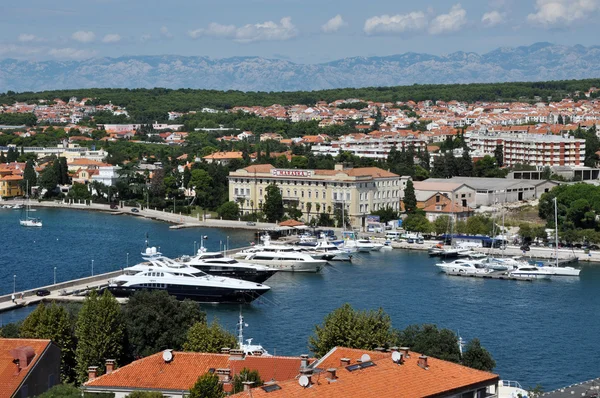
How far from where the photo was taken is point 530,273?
27016 mm

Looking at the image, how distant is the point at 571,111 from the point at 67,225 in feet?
152

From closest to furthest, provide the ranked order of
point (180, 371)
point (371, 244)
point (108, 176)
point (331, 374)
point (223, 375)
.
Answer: point (331, 374) → point (223, 375) → point (180, 371) → point (371, 244) → point (108, 176)

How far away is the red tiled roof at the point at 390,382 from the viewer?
938 cm

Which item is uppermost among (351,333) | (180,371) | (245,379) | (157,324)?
(245,379)

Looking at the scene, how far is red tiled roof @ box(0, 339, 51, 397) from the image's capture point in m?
11.0

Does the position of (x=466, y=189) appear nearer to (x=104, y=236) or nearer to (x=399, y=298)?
(x=104, y=236)

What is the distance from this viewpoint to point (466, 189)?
124ft

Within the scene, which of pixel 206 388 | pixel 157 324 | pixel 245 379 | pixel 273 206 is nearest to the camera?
pixel 206 388

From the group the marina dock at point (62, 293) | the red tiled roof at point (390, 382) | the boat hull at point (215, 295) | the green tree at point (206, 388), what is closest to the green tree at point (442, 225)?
the marina dock at point (62, 293)

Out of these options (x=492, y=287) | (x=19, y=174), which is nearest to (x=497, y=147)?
(x=19, y=174)

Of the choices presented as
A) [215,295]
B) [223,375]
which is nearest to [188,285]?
[215,295]

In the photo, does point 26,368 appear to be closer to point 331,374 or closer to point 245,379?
point 245,379

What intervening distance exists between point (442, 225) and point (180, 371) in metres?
23.2

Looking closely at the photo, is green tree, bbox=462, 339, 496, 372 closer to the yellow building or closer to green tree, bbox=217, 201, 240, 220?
green tree, bbox=217, 201, 240, 220
